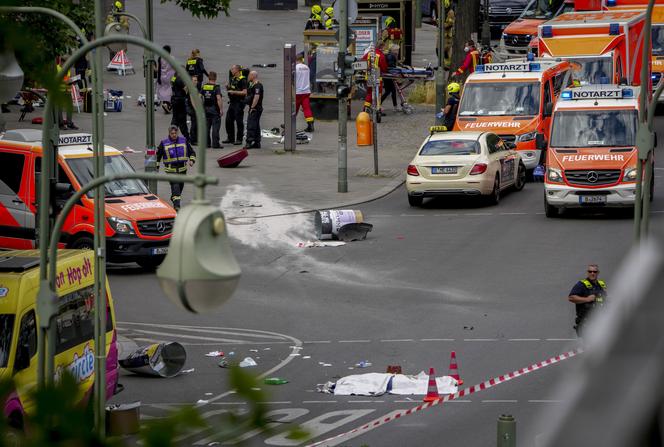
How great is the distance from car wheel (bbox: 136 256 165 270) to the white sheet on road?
7752 millimetres

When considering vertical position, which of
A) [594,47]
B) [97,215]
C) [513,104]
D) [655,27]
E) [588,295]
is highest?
[655,27]

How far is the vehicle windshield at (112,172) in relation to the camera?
2283 centimetres

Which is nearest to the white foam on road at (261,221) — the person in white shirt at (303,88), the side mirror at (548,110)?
the side mirror at (548,110)

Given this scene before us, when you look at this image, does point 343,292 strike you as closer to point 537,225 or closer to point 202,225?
point 537,225

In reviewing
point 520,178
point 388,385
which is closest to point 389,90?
point 520,178

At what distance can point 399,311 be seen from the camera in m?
19.6

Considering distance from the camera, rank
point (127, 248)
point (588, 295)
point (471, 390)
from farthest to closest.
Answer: point (127, 248), point (588, 295), point (471, 390)

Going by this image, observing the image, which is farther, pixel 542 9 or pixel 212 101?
pixel 542 9

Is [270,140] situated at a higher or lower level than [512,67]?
lower

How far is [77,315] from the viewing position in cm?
1407

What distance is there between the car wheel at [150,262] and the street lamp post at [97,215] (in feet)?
21.7

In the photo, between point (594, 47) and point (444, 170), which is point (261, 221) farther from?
point (594, 47)

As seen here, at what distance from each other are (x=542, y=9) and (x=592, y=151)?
26723 millimetres

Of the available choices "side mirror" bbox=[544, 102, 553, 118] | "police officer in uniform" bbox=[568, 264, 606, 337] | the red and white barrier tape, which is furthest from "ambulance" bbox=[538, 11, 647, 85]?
the red and white barrier tape
